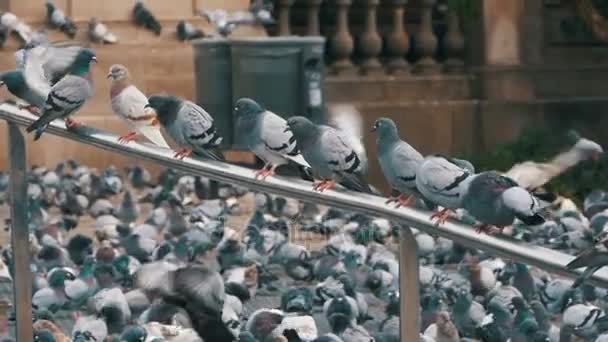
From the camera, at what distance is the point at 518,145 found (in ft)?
56.7

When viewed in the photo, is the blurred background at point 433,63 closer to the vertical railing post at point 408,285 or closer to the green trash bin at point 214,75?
the green trash bin at point 214,75

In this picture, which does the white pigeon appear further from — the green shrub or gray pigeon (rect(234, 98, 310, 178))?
the green shrub

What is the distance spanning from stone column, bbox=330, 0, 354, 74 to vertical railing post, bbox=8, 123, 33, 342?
11048 millimetres

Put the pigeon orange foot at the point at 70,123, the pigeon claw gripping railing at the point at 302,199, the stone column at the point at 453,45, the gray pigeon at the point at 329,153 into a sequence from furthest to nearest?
the stone column at the point at 453,45 → the pigeon orange foot at the point at 70,123 → the gray pigeon at the point at 329,153 → the pigeon claw gripping railing at the point at 302,199

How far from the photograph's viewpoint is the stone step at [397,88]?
18094 mm

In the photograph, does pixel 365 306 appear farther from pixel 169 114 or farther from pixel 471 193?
pixel 471 193

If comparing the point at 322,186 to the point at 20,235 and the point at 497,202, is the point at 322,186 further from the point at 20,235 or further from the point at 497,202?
the point at 20,235

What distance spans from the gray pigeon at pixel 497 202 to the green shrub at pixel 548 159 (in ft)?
34.4

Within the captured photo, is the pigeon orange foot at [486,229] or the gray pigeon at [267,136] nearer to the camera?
the pigeon orange foot at [486,229]

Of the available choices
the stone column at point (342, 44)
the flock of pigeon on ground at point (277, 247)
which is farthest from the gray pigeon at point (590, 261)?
the stone column at point (342, 44)

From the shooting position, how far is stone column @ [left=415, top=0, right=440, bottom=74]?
18422 mm

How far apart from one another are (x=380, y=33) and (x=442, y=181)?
1331 cm

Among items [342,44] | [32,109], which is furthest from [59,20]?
[32,109]

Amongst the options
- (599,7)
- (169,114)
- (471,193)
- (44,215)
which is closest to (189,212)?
(44,215)
